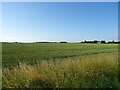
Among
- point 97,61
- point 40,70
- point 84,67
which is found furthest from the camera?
point 97,61

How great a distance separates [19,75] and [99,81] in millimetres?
3080

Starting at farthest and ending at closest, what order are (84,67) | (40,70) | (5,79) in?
1. (84,67)
2. (40,70)
3. (5,79)

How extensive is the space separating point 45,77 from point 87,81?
1.53 metres

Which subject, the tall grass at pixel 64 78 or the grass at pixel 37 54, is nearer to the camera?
the tall grass at pixel 64 78

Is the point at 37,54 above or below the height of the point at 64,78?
below

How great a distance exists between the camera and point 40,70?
7.99 metres

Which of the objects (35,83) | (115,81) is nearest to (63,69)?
(35,83)

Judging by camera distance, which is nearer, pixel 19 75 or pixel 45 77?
pixel 45 77

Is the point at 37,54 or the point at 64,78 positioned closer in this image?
the point at 64,78

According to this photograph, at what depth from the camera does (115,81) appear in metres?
6.94

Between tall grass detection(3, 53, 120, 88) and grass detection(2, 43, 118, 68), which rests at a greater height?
tall grass detection(3, 53, 120, 88)

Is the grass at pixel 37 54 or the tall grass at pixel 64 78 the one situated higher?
the tall grass at pixel 64 78

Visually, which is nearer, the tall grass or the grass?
the tall grass

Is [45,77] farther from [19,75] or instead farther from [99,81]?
[99,81]
